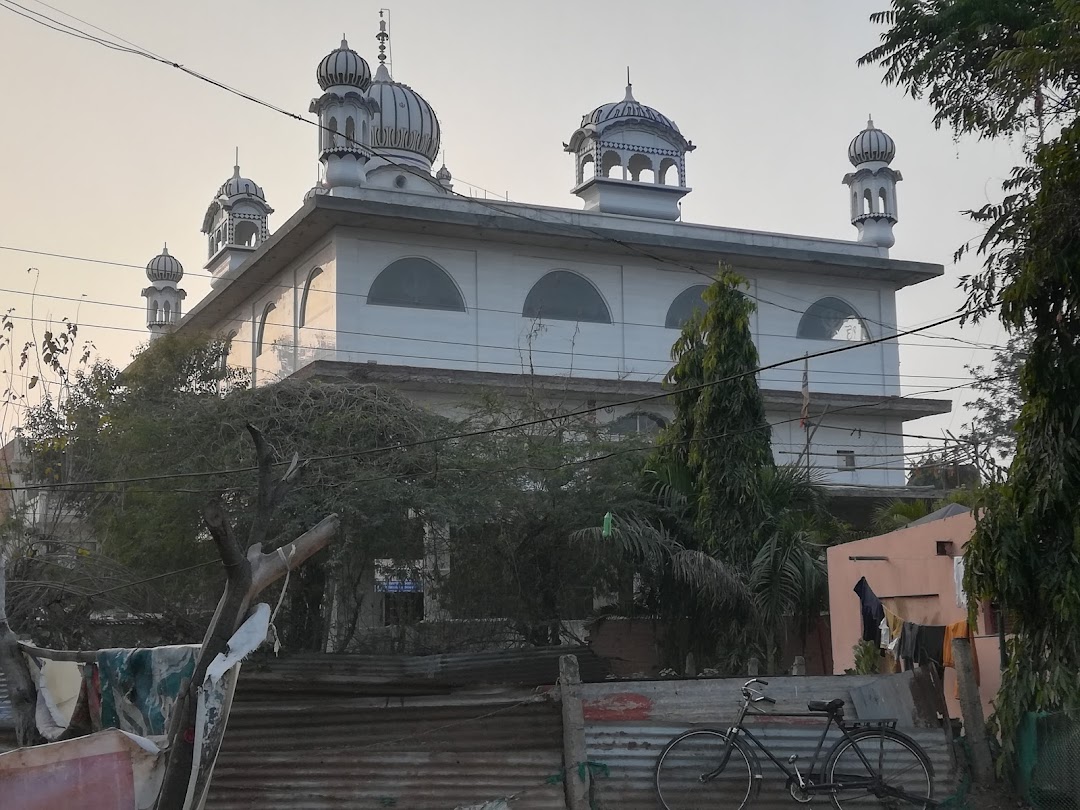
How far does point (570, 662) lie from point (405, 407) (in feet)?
36.7

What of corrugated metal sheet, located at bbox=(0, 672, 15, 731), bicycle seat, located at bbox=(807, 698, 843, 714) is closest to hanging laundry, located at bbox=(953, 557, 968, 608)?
bicycle seat, located at bbox=(807, 698, 843, 714)

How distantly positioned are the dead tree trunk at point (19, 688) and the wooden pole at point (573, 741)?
423cm

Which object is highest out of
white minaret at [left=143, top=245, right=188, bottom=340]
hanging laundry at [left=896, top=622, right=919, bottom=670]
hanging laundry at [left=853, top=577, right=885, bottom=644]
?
white minaret at [left=143, top=245, right=188, bottom=340]

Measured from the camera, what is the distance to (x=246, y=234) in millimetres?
42594

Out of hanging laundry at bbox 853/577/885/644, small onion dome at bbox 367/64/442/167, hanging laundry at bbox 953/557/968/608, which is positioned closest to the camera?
hanging laundry at bbox 953/557/968/608

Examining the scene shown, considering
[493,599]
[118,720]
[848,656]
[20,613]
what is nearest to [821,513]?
[848,656]

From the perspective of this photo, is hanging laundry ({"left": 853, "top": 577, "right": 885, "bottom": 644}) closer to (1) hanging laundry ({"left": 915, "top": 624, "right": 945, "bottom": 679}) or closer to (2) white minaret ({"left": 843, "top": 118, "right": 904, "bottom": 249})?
(1) hanging laundry ({"left": 915, "top": 624, "right": 945, "bottom": 679})

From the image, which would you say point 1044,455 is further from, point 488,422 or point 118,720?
point 488,422

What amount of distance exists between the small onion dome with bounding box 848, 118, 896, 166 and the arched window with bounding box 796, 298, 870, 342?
4.86 meters

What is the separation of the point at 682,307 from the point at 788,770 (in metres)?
23.9

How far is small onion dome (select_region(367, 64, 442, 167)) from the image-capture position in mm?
34500

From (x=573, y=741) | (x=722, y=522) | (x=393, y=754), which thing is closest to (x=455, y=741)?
(x=393, y=754)

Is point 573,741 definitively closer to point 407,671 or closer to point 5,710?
point 407,671

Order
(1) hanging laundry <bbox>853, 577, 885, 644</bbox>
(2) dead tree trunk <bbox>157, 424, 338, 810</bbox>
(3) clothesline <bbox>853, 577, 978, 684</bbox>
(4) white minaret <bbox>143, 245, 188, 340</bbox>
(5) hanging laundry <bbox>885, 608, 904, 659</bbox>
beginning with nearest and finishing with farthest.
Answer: (2) dead tree trunk <bbox>157, 424, 338, 810</bbox>, (3) clothesline <bbox>853, 577, 978, 684</bbox>, (5) hanging laundry <bbox>885, 608, 904, 659</bbox>, (1) hanging laundry <bbox>853, 577, 885, 644</bbox>, (4) white minaret <bbox>143, 245, 188, 340</bbox>
